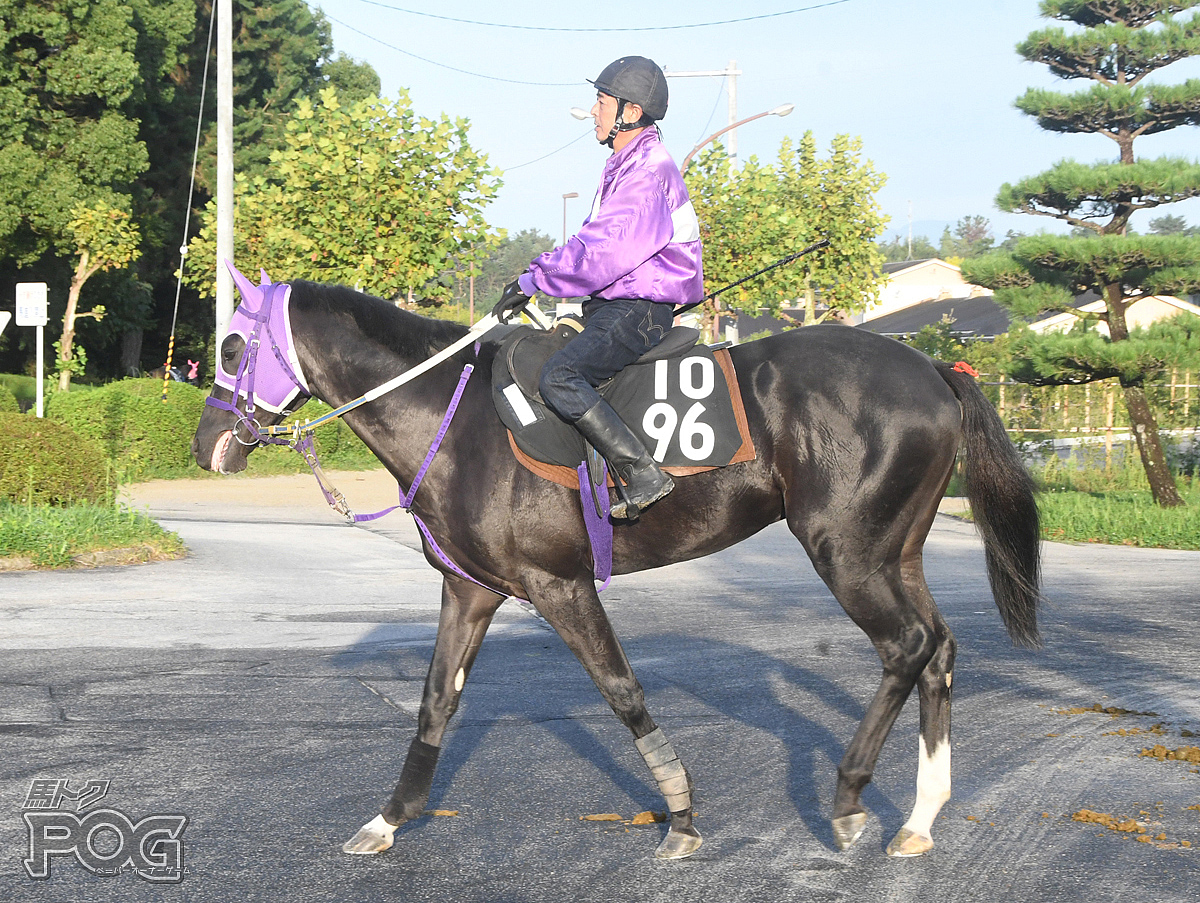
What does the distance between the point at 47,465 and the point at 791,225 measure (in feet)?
67.8

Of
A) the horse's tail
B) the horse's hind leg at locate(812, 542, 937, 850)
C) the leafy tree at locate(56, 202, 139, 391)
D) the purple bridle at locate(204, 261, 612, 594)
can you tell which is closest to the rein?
the purple bridle at locate(204, 261, 612, 594)

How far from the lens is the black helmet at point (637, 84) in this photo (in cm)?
474

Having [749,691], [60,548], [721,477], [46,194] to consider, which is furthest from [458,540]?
[46,194]

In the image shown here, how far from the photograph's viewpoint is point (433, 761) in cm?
471

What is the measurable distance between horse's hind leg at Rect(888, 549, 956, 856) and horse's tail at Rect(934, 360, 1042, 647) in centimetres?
41

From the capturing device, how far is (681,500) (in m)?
4.79

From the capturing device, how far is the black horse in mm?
4559

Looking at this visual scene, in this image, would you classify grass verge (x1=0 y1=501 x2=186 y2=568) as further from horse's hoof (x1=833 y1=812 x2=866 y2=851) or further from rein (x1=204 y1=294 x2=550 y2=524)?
A: horse's hoof (x1=833 y1=812 x2=866 y2=851)

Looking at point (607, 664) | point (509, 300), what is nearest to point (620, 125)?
point (509, 300)

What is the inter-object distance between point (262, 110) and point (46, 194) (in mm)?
16510

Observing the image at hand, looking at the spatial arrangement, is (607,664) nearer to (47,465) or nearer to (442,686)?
(442,686)

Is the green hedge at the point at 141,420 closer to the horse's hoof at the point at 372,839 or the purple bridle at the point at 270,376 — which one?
the purple bridle at the point at 270,376

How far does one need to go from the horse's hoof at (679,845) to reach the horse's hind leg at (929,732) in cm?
75

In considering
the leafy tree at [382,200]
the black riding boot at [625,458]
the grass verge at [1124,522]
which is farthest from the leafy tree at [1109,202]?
the black riding boot at [625,458]
